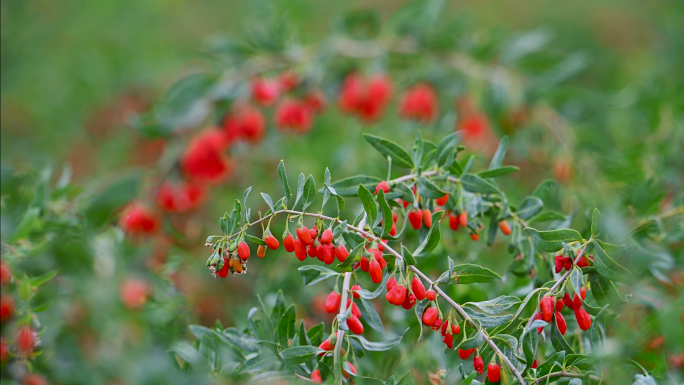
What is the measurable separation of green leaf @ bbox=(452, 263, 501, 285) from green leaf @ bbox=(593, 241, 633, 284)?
126 millimetres

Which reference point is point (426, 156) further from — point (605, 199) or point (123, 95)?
point (123, 95)

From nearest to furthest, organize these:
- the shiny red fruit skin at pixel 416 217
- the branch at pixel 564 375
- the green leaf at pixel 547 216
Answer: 1. the branch at pixel 564 375
2. the shiny red fruit skin at pixel 416 217
3. the green leaf at pixel 547 216

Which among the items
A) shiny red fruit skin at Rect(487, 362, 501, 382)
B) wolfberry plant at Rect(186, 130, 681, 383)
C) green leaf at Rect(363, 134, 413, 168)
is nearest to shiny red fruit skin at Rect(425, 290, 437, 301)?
wolfberry plant at Rect(186, 130, 681, 383)

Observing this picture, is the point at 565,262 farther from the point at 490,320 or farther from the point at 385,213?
the point at 385,213

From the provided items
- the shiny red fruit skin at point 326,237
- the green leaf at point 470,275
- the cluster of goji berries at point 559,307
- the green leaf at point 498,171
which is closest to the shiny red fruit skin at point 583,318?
the cluster of goji berries at point 559,307

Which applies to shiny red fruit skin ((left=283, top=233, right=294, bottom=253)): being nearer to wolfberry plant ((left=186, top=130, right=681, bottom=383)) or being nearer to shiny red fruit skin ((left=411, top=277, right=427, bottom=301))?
wolfberry plant ((left=186, top=130, right=681, bottom=383))

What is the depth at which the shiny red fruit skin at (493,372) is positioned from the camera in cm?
65

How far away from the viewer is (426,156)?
2.67 ft

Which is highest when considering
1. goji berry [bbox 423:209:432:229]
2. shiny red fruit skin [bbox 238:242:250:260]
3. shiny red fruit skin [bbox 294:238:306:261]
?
shiny red fruit skin [bbox 238:242:250:260]

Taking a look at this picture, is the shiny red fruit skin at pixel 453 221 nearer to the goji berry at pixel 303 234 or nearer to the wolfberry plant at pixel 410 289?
the wolfberry plant at pixel 410 289

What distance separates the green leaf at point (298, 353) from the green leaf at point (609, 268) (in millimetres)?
359

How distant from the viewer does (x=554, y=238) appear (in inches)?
27.6

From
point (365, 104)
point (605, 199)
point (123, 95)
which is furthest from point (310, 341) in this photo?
point (123, 95)

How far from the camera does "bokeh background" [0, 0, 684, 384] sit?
808 millimetres
